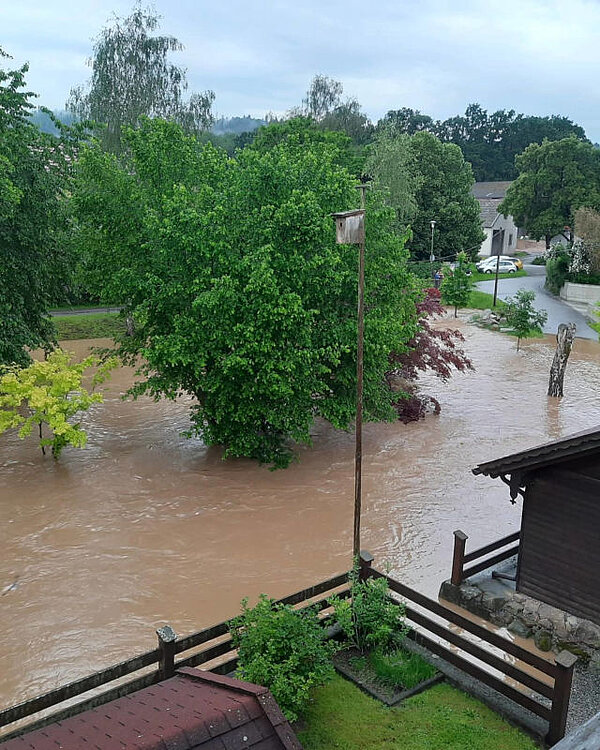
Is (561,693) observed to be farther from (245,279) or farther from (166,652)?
(245,279)

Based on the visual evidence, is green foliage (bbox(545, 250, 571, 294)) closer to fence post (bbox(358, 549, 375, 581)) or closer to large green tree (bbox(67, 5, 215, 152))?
large green tree (bbox(67, 5, 215, 152))

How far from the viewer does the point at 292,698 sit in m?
7.20

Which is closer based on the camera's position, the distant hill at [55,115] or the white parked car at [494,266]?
the distant hill at [55,115]

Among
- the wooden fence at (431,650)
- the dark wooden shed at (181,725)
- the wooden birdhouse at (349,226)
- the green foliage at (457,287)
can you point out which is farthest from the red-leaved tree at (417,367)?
the green foliage at (457,287)

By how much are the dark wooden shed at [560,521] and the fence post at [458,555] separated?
0.86 metres

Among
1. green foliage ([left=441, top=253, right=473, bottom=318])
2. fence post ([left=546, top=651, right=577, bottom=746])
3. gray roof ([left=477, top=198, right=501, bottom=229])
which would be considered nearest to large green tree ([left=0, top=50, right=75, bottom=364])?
fence post ([left=546, top=651, right=577, bottom=746])

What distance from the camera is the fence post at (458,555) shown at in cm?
1019

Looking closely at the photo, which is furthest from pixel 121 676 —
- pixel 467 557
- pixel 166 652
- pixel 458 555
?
pixel 467 557

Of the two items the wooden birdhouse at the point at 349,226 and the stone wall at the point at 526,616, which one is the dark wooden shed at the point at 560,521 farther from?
the wooden birdhouse at the point at 349,226

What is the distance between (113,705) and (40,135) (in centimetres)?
1650

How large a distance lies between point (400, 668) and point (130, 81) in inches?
1298

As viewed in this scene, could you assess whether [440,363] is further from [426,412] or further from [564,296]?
[564,296]

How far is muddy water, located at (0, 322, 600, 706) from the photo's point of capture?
34.6 ft

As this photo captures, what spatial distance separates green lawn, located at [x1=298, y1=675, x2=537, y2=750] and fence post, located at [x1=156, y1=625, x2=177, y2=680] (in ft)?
5.38
